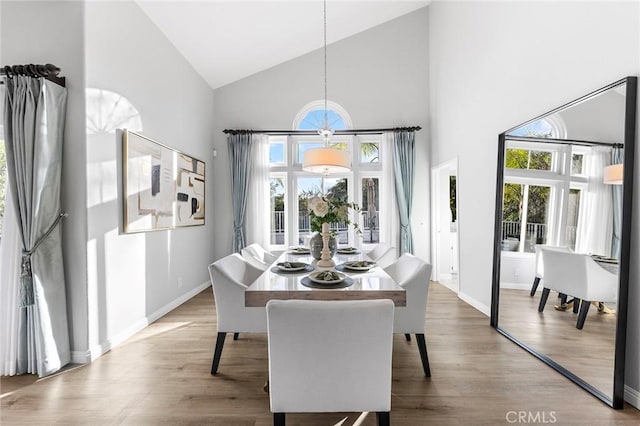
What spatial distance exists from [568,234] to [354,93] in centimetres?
380

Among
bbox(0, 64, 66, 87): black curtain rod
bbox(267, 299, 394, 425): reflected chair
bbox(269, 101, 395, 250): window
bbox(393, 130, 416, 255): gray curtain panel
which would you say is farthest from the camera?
bbox(269, 101, 395, 250): window

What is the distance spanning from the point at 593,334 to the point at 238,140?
4722 millimetres

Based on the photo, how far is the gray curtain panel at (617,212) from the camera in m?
1.87

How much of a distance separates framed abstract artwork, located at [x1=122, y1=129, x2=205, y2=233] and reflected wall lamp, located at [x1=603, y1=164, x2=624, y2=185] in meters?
3.65

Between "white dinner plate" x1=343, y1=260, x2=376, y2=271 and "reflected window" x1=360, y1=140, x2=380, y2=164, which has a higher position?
"reflected window" x1=360, y1=140, x2=380, y2=164

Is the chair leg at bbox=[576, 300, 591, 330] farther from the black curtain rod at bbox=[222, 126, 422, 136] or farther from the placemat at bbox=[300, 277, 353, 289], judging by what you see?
the black curtain rod at bbox=[222, 126, 422, 136]

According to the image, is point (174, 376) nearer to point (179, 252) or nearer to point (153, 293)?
point (153, 293)

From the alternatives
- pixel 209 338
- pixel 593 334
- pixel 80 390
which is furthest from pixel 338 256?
pixel 80 390

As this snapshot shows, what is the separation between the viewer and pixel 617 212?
1888 mm

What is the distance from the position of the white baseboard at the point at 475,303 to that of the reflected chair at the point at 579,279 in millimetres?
991

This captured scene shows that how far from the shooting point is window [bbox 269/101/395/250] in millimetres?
5215

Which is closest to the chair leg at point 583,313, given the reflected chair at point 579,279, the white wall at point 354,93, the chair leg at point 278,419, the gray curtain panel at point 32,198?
the reflected chair at point 579,279

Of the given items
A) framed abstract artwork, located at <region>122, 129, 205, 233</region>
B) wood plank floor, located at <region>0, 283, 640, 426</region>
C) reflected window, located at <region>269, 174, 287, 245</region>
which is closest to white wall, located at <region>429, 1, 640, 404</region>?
wood plank floor, located at <region>0, 283, 640, 426</region>

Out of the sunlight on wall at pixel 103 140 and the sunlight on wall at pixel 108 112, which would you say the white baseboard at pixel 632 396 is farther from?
the sunlight on wall at pixel 108 112
